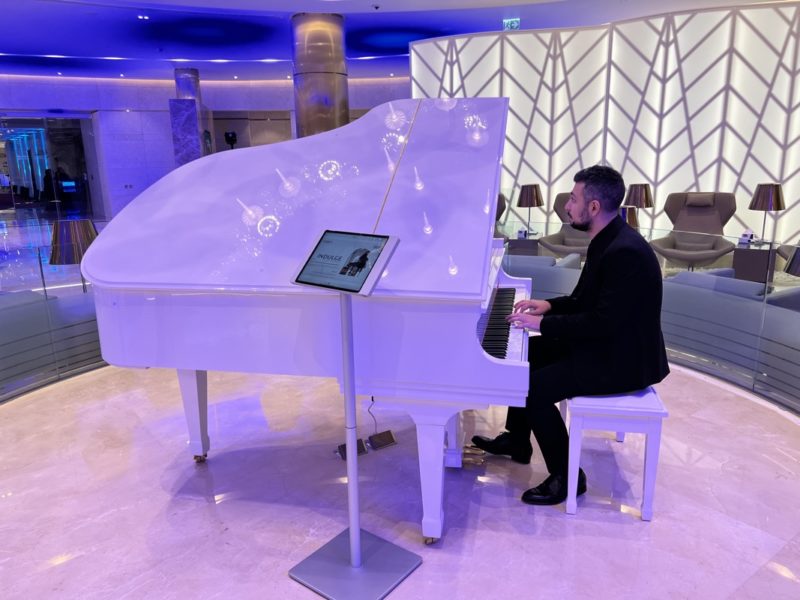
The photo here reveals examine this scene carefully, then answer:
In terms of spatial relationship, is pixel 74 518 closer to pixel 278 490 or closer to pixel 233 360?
pixel 278 490

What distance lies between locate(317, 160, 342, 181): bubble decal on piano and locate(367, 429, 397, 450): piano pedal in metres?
1.34

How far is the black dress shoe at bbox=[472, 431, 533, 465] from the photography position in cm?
269

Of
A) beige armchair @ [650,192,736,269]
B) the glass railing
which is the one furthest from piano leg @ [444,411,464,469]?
beige armchair @ [650,192,736,269]

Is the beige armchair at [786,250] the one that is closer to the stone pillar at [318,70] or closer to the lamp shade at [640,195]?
the lamp shade at [640,195]

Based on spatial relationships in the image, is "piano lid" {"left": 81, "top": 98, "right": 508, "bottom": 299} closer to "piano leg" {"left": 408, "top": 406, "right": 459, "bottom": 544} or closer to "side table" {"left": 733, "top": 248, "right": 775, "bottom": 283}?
"piano leg" {"left": 408, "top": 406, "right": 459, "bottom": 544}

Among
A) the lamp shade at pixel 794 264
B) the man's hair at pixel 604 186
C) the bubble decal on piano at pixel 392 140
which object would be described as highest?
the bubble decal on piano at pixel 392 140

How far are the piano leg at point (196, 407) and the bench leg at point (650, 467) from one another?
6.16ft

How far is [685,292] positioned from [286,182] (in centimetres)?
289

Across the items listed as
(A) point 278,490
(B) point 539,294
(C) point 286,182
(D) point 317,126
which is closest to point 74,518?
(A) point 278,490

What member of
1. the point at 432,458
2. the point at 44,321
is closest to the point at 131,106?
the point at 44,321

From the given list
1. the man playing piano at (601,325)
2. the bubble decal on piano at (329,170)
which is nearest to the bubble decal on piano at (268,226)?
the bubble decal on piano at (329,170)

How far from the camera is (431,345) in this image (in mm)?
1836

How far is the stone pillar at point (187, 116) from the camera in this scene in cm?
1154

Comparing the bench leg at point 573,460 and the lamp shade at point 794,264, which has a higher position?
the lamp shade at point 794,264
